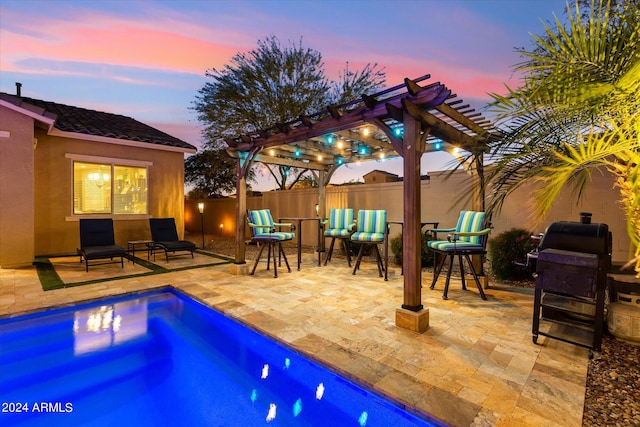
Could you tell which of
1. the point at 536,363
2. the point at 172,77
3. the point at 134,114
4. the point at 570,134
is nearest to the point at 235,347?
the point at 536,363

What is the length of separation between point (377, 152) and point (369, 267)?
2.54m

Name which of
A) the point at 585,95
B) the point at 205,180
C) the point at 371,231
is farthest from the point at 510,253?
the point at 205,180

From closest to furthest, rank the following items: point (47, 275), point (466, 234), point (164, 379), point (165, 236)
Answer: point (164, 379), point (466, 234), point (47, 275), point (165, 236)

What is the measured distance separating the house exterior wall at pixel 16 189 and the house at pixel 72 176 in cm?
1

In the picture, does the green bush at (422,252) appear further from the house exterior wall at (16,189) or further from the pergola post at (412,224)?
the house exterior wall at (16,189)

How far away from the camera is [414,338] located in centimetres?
281

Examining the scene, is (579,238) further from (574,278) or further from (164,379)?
(164,379)

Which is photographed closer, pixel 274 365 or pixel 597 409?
pixel 597 409

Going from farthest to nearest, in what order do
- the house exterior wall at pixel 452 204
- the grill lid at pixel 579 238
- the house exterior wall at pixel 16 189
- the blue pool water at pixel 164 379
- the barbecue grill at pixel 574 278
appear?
the house exterior wall at pixel 16 189 → the house exterior wall at pixel 452 204 → the grill lid at pixel 579 238 → the barbecue grill at pixel 574 278 → the blue pool water at pixel 164 379

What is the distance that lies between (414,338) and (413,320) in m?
0.20

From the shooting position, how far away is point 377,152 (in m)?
6.51

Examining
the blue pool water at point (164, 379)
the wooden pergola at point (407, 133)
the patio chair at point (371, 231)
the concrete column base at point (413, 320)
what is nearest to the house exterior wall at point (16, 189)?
the blue pool water at point (164, 379)

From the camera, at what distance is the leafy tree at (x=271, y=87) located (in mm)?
10617

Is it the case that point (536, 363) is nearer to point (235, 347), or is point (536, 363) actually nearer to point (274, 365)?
point (274, 365)
